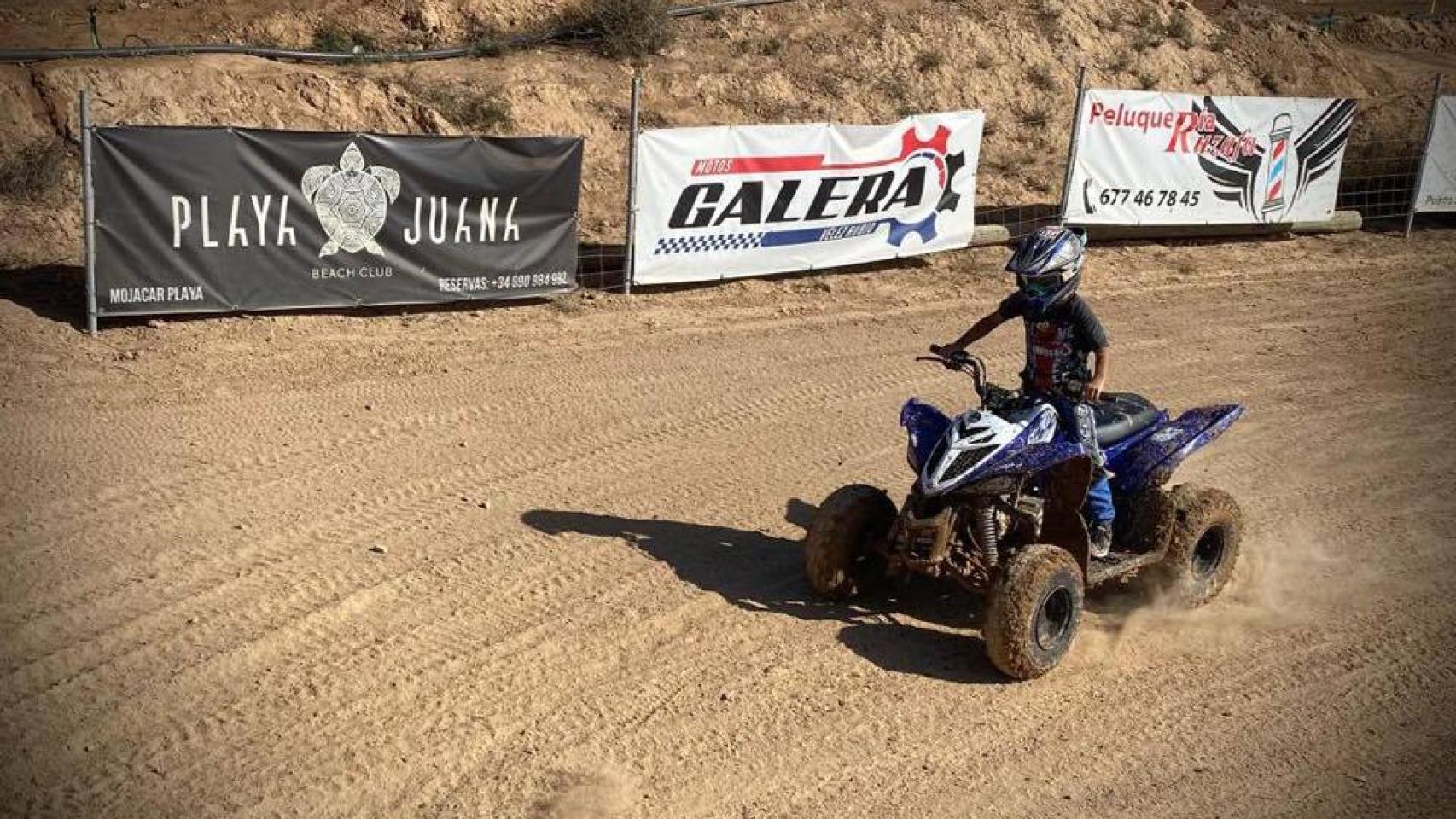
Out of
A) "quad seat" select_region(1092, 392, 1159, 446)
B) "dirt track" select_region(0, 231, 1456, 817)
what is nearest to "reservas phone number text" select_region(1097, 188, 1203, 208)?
"dirt track" select_region(0, 231, 1456, 817)

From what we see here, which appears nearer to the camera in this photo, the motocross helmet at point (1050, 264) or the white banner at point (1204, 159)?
the motocross helmet at point (1050, 264)

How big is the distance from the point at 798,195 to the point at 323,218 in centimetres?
479

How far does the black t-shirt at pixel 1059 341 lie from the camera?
7047 millimetres

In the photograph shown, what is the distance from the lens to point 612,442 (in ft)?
31.7

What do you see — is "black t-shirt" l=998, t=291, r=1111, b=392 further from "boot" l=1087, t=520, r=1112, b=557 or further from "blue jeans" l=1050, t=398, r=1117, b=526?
"boot" l=1087, t=520, r=1112, b=557

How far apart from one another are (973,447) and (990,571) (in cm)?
65

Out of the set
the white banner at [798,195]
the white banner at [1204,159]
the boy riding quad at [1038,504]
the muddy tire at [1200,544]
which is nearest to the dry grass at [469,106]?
the white banner at [798,195]

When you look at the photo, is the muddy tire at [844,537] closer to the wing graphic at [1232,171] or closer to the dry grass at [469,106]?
the dry grass at [469,106]

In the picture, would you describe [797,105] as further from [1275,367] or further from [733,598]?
[733,598]

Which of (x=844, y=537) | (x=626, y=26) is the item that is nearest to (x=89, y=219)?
(x=844, y=537)

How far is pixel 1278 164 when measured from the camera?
17.2 metres

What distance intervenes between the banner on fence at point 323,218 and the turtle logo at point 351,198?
0.04ft

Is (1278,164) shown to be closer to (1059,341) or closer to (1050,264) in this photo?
(1059,341)

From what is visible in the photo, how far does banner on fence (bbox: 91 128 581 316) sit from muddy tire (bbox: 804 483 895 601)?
20.0ft
